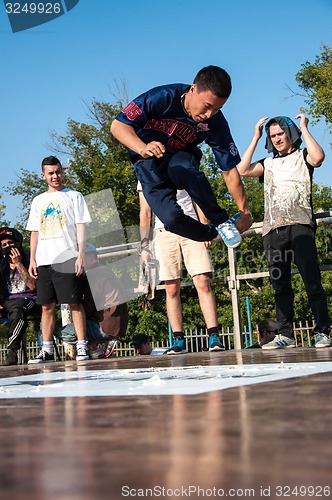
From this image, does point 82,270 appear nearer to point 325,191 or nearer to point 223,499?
point 223,499

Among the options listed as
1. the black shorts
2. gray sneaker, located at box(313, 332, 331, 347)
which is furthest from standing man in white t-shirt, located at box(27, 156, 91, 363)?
gray sneaker, located at box(313, 332, 331, 347)

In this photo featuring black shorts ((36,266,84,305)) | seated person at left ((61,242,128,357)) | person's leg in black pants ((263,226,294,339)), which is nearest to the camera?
person's leg in black pants ((263,226,294,339))

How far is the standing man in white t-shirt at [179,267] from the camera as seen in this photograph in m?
5.66

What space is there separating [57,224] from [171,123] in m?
1.87

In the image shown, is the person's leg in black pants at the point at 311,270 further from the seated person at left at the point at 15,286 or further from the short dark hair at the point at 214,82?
the seated person at left at the point at 15,286

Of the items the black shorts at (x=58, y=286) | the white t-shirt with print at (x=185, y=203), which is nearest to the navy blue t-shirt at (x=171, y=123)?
the white t-shirt with print at (x=185, y=203)

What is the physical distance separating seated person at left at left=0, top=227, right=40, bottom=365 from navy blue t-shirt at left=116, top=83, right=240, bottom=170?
2.63 m

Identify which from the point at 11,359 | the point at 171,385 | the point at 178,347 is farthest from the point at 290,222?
the point at 171,385

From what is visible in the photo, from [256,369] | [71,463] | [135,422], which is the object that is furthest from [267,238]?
[71,463]

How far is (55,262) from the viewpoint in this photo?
19.8 feet

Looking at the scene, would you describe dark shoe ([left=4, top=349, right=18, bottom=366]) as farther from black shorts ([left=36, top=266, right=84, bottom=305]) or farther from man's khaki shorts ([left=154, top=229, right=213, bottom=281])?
man's khaki shorts ([left=154, top=229, right=213, bottom=281])

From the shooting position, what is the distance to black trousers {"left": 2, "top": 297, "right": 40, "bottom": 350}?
6926mm

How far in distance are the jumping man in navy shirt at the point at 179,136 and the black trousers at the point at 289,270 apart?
1.95 ft

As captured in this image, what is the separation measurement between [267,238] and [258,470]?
182 inches
